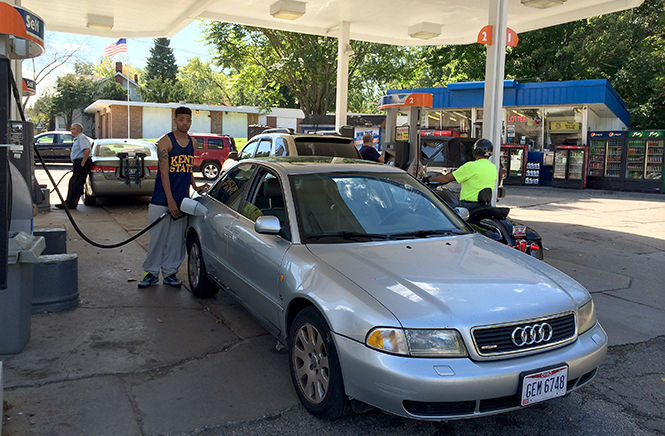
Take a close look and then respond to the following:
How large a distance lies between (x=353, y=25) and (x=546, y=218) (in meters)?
7.22

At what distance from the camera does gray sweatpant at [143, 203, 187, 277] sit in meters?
6.21

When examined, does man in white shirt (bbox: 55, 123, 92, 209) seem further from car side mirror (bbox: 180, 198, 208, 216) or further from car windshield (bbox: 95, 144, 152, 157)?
car side mirror (bbox: 180, 198, 208, 216)

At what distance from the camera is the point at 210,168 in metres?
23.0

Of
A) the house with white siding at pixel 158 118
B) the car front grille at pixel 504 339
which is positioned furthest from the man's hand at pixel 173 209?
the house with white siding at pixel 158 118

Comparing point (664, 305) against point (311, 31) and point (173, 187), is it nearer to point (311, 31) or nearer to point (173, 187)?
point (173, 187)

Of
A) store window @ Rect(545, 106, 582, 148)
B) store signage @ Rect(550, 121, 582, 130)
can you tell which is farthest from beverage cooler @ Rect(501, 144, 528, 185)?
store signage @ Rect(550, 121, 582, 130)

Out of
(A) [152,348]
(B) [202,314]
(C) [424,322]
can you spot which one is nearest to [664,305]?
(C) [424,322]

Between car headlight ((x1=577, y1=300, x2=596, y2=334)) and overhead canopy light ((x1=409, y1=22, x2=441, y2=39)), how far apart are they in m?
12.6

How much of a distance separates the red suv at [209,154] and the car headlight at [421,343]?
2065 cm

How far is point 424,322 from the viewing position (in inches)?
118

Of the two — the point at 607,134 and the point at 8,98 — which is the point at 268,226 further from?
the point at 607,134

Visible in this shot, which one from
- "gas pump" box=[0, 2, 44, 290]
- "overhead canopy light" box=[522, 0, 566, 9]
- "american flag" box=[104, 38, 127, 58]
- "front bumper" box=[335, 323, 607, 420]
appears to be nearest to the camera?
"front bumper" box=[335, 323, 607, 420]

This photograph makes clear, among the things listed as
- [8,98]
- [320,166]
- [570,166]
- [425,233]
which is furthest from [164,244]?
[570,166]

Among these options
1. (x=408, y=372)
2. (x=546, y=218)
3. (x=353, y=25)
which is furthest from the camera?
(x=353, y=25)
